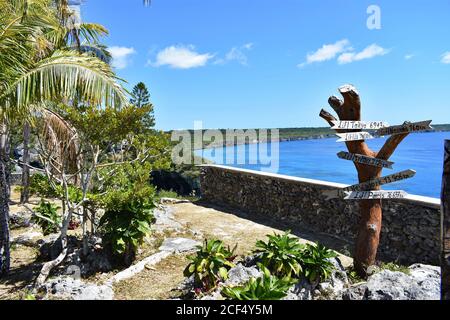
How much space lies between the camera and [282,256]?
4953mm

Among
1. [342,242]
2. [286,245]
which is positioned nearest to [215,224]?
[342,242]

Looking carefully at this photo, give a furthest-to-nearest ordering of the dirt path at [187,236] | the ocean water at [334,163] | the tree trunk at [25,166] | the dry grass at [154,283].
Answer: the ocean water at [334,163], the tree trunk at [25,166], the dirt path at [187,236], the dry grass at [154,283]

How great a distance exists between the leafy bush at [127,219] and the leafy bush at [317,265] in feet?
9.69

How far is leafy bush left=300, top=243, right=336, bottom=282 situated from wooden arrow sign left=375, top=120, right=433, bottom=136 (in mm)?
1826

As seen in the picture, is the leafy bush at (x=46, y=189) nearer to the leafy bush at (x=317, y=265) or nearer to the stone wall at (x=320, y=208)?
the leafy bush at (x=317, y=265)

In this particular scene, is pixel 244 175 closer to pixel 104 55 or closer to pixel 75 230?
pixel 75 230

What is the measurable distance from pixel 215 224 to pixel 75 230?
3.57 m

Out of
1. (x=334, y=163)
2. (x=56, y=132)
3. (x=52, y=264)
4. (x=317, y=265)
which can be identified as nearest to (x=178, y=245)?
(x=52, y=264)

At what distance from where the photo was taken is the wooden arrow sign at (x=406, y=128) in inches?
188

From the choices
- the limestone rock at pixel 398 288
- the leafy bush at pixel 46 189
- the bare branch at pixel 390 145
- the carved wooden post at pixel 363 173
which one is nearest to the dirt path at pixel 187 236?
the carved wooden post at pixel 363 173

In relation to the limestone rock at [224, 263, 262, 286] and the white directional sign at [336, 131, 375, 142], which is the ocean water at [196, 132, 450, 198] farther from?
the limestone rock at [224, 263, 262, 286]

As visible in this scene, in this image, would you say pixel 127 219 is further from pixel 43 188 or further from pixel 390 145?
pixel 390 145

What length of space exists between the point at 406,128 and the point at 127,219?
4715mm
